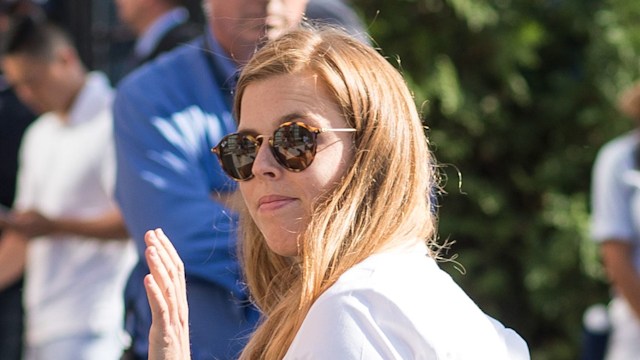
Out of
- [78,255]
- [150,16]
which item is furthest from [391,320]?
[150,16]

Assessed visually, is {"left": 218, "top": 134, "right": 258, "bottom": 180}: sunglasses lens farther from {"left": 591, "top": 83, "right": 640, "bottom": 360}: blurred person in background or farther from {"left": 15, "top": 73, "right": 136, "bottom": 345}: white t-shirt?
{"left": 591, "top": 83, "right": 640, "bottom": 360}: blurred person in background

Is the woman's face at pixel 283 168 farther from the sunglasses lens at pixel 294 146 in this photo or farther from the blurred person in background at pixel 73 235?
the blurred person in background at pixel 73 235

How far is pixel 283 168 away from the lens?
75.5 inches

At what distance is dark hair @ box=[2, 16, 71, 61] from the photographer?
15.7 ft

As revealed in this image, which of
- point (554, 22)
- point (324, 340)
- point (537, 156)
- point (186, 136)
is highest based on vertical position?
point (324, 340)

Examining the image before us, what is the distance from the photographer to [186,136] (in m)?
2.79

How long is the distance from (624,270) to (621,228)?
17cm

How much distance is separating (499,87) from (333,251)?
5.00m

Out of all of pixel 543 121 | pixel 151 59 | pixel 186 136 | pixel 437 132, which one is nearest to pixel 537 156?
pixel 543 121

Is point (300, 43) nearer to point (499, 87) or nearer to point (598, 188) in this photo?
point (598, 188)

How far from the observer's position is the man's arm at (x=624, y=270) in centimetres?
432

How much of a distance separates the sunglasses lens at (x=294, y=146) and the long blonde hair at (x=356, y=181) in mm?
65

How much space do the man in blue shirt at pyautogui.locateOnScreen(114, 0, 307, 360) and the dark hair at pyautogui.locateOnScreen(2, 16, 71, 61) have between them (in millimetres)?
1975

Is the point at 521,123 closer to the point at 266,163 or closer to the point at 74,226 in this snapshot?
the point at 74,226
